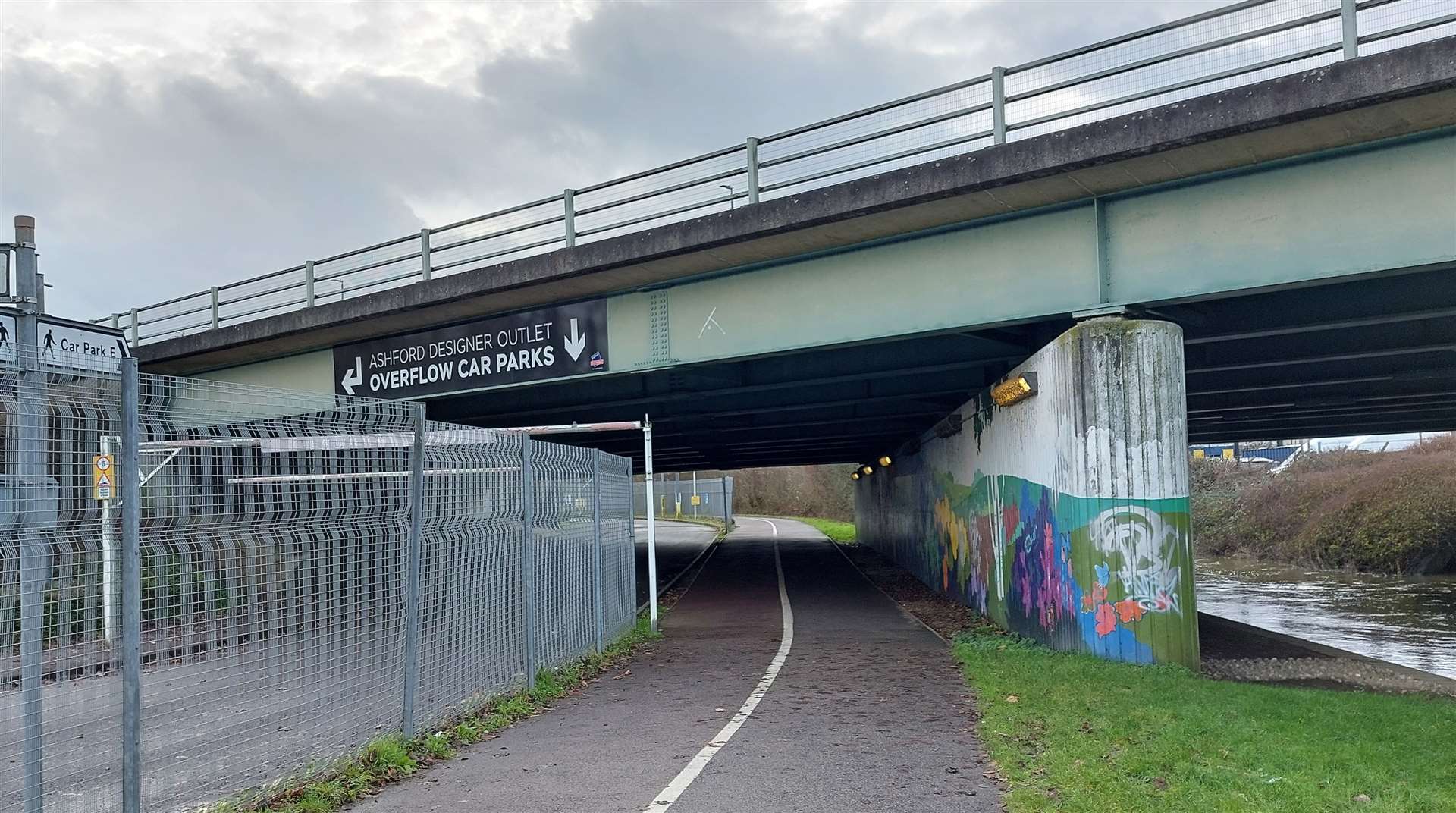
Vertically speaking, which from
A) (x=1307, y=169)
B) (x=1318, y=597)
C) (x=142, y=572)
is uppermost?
(x=1307, y=169)

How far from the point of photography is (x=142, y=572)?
520cm

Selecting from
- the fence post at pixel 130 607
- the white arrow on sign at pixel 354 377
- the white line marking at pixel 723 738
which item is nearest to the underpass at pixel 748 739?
the white line marking at pixel 723 738

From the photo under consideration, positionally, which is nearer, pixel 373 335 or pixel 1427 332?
pixel 1427 332

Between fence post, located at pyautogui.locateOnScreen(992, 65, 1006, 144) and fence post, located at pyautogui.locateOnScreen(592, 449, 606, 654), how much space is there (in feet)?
18.2

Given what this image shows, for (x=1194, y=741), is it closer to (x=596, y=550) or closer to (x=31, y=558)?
(x=31, y=558)

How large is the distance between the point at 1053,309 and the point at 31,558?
9907 mm

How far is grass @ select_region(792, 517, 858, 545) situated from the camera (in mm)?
50484

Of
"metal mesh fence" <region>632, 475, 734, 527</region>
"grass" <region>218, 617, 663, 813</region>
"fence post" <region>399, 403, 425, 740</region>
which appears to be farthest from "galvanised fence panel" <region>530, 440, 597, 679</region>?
"metal mesh fence" <region>632, 475, 734, 527</region>

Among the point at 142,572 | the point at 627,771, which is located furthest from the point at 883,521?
the point at 142,572

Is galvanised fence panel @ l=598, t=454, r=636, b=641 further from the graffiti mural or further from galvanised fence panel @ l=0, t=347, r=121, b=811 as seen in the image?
galvanised fence panel @ l=0, t=347, r=121, b=811

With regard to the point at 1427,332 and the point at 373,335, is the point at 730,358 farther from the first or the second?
the point at 1427,332

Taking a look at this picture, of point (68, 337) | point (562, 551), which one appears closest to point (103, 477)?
point (68, 337)

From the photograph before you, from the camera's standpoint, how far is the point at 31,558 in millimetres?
4449

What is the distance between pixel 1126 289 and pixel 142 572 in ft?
30.9
